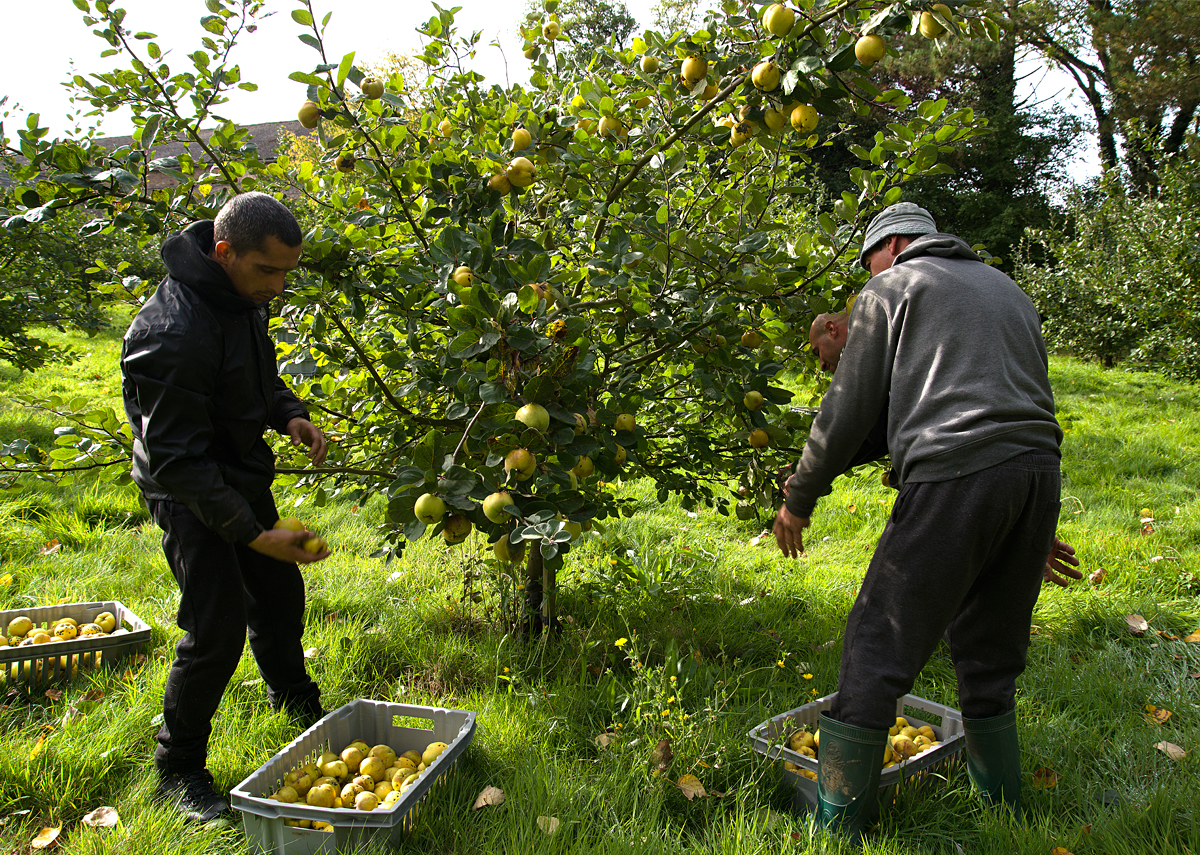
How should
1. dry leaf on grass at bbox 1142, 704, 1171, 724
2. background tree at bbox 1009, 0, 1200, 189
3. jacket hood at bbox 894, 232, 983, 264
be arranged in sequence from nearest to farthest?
jacket hood at bbox 894, 232, 983, 264, dry leaf on grass at bbox 1142, 704, 1171, 724, background tree at bbox 1009, 0, 1200, 189

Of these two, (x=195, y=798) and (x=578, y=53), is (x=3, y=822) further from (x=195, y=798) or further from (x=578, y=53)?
(x=578, y=53)

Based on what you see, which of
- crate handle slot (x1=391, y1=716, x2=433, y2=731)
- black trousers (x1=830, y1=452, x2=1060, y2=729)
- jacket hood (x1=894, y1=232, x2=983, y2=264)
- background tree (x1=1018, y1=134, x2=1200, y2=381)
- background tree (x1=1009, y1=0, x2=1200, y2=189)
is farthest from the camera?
background tree (x1=1009, y1=0, x2=1200, y2=189)

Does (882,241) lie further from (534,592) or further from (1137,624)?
(1137,624)

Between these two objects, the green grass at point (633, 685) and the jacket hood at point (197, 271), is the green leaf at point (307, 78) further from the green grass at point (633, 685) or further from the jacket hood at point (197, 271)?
the green grass at point (633, 685)

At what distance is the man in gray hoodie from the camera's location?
1.70 meters

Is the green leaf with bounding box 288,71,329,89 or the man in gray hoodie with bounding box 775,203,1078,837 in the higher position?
the green leaf with bounding box 288,71,329,89

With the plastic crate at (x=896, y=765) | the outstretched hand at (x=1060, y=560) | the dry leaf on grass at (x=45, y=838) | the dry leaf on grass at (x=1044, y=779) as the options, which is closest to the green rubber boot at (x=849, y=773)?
the plastic crate at (x=896, y=765)

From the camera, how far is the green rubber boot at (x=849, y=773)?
1.77 meters

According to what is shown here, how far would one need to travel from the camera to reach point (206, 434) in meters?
1.82

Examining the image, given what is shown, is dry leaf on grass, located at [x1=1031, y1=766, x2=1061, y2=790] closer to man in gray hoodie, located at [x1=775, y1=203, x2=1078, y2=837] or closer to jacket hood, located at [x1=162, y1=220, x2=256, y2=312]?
man in gray hoodie, located at [x1=775, y1=203, x2=1078, y2=837]

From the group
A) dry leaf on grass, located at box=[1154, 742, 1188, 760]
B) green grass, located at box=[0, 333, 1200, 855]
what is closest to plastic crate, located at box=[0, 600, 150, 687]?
green grass, located at box=[0, 333, 1200, 855]

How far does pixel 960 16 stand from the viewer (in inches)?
59.4

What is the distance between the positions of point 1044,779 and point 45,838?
8.66 ft

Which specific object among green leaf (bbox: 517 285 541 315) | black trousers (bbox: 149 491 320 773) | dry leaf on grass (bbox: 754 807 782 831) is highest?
green leaf (bbox: 517 285 541 315)
